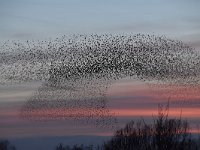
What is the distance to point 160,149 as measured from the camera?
45.4 meters

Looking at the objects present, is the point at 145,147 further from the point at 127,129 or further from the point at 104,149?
the point at 104,149

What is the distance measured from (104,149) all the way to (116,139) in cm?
576

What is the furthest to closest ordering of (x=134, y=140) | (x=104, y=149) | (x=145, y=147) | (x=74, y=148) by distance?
(x=74, y=148) < (x=104, y=149) < (x=134, y=140) < (x=145, y=147)

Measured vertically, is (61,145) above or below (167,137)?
below

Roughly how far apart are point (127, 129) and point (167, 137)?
91.2ft

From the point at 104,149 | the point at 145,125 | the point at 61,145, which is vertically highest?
the point at 145,125

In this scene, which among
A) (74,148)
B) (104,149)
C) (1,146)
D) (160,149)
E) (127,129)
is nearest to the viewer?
(160,149)

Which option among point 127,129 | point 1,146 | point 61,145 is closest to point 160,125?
point 127,129

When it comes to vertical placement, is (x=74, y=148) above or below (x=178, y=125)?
below

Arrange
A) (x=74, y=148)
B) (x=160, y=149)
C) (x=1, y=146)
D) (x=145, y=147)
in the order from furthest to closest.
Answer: (x=74, y=148), (x=1, y=146), (x=145, y=147), (x=160, y=149)

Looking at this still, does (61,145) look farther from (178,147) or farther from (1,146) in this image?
(178,147)

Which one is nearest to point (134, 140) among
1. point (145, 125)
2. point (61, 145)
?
point (145, 125)

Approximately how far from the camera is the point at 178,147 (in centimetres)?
4591

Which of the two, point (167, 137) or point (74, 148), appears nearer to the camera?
point (167, 137)
